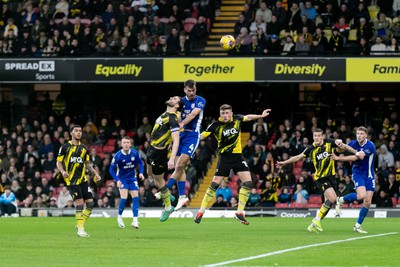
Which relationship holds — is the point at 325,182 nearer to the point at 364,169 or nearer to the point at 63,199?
the point at 364,169

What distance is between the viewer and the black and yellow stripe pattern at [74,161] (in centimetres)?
2045

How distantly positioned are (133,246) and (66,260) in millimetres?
2590

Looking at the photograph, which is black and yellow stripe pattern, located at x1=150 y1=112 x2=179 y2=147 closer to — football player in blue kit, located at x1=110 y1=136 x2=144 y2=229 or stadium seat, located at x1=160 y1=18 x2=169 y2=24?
football player in blue kit, located at x1=110 y1=136 x2=144 y2=229

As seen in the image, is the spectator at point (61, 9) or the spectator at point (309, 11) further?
the spectator at point (61, 9)

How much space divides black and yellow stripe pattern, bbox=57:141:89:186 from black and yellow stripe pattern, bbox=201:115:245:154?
2633 mm

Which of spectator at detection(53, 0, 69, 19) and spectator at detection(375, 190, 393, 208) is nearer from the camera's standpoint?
spectator at detection(375, 190, 393, 208)

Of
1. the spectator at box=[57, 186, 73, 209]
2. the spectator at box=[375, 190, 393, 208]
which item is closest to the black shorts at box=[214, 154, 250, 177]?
the spectator at box=[375, 190, 393, 208]

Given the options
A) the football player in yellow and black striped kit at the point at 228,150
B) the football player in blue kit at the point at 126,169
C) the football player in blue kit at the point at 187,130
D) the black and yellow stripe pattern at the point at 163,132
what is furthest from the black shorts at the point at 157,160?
the football player in blue kit at the point at 126,169

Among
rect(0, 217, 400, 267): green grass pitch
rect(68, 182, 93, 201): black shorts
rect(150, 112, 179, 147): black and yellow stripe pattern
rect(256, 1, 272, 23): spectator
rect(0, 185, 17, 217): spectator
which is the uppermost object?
rect(256, 1, 272, 23): spectator

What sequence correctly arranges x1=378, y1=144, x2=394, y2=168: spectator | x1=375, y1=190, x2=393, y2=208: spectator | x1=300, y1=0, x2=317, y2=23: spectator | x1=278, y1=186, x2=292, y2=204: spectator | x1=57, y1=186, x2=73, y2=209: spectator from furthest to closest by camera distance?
x1=300, y1=0, x2=317, y2=23: spectator < x1=57, y1=186, x2=73, y2=209: spectator < x1=378, y1=144, x2=394, y2=168: spectator < x1=278, y1=186, x2=292, y2=204: spectator < x1=375, y1=190, x2=393, y2=208: spectator

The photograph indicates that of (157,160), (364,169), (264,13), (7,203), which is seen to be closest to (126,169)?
(157,160)

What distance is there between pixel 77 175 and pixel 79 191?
334 mm

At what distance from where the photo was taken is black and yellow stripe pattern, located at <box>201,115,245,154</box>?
67.4 ft

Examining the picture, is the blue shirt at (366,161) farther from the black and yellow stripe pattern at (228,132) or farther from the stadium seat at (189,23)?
the stadium seat at (189,23)
